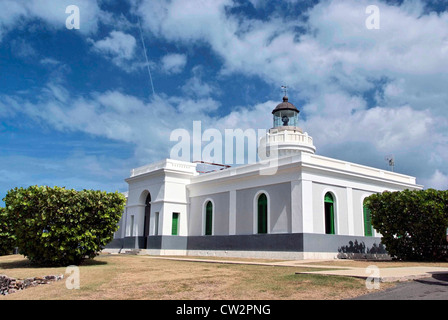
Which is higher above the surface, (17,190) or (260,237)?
(17,190)

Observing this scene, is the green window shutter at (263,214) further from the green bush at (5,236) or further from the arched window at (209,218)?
the green bush at (5,236)

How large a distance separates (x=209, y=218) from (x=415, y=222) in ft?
38.9

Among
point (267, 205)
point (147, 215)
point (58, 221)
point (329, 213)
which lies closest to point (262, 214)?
point (267, 205)

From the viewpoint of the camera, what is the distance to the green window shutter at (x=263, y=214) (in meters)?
21.0

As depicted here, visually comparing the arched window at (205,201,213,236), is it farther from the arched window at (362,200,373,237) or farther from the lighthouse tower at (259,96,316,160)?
the arched window at (362,200,373,237)

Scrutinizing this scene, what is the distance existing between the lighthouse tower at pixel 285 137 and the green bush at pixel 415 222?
24.3 feet

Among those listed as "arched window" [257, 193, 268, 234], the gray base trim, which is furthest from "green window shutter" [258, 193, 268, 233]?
the gray base trim

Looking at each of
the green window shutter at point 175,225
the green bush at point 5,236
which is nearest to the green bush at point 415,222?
the green window shutter at point 175,225

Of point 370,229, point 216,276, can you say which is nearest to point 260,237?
point 370,229

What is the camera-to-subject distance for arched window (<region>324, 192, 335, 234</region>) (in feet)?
66.1
